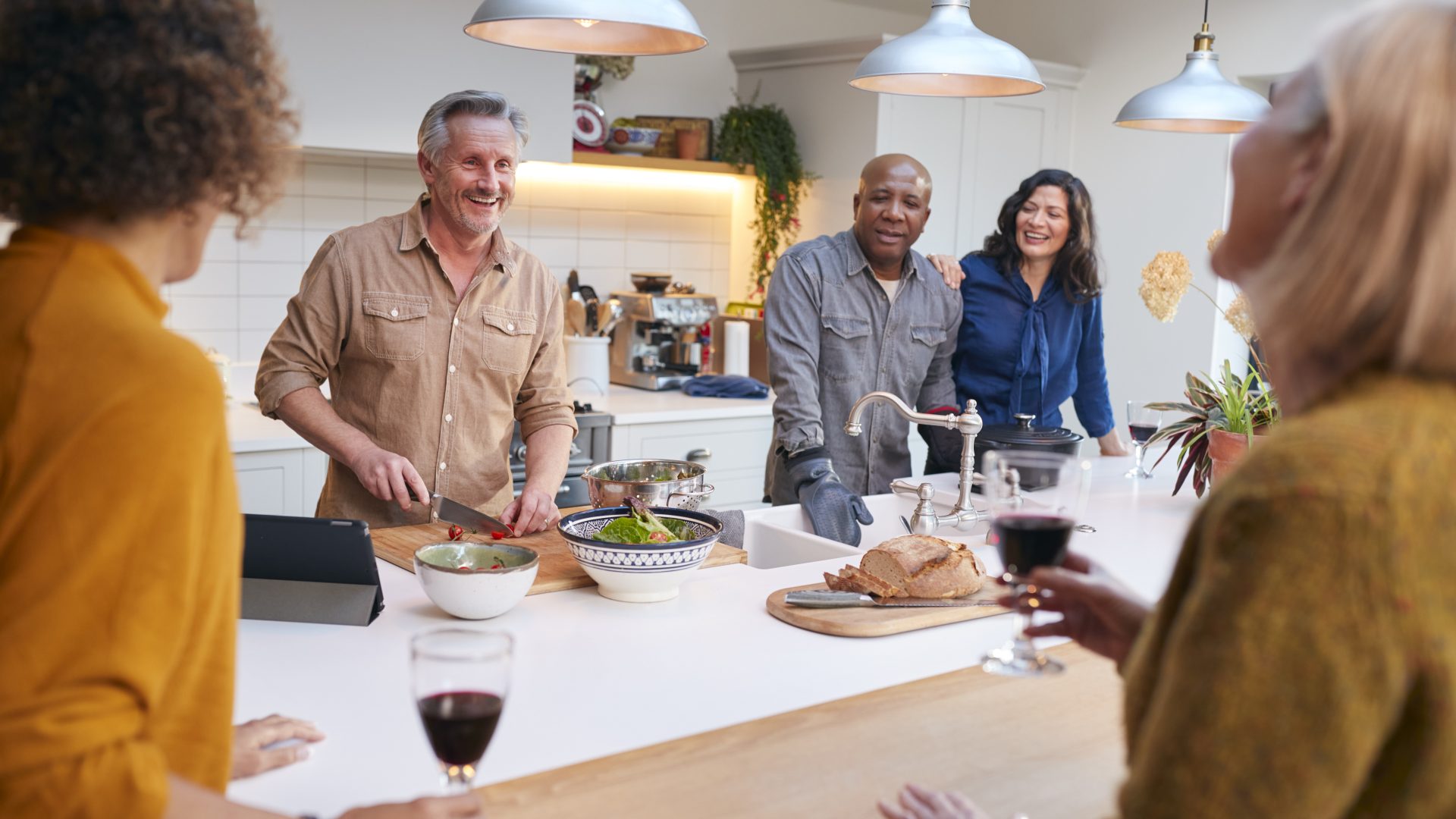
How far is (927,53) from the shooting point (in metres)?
2.51

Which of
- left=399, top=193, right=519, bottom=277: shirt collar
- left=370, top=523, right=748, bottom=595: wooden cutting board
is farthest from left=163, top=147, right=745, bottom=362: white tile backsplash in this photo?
left=370, top=523, right=748, bottom=595: wooden cutting board

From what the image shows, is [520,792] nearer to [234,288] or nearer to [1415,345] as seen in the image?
[1415,345]

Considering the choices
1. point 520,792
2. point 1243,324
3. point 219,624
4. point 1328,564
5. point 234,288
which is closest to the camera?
point 1328,564

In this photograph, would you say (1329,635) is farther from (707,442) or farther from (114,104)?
(707,442)

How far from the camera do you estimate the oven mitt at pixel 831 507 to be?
2.60m

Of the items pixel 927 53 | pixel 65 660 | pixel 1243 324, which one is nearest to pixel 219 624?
pixel 65 660

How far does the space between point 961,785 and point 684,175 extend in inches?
164

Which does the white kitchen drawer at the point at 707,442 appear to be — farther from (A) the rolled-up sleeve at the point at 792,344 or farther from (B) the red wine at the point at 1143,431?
(B) the red wine at the point at 1143,431

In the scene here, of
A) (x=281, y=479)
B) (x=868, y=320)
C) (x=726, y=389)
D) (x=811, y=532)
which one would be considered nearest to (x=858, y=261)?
(x=868, y=320)

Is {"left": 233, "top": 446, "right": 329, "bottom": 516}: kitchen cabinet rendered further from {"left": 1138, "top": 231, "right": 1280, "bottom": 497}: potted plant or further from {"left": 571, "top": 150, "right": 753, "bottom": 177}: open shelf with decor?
{"left": 1138, "top": 231, "right": 1280, "bottom": 497}: potted plant

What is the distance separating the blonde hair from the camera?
0.68m

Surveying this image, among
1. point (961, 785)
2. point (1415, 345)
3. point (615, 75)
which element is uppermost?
point (615, 75)

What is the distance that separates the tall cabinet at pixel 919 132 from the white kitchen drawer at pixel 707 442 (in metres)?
1.11

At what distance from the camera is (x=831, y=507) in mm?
2621
